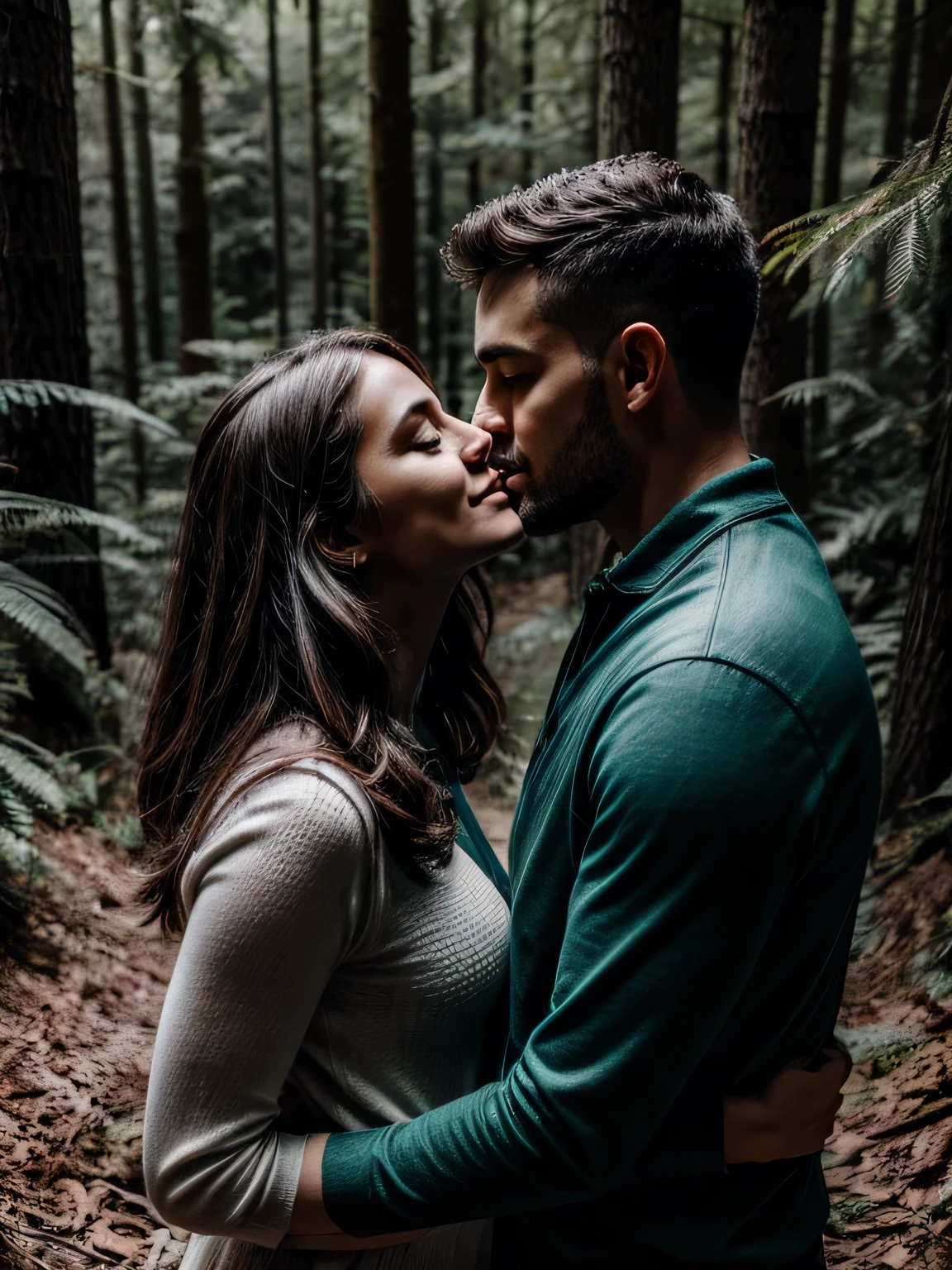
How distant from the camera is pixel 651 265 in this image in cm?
185

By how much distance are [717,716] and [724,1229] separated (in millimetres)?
919

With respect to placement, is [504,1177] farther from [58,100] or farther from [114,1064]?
[58,100]

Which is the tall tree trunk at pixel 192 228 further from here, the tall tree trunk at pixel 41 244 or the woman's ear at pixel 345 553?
the woman's ear at pixel 345 553

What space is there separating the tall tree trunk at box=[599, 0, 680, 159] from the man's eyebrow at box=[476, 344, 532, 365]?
4373 millimetres

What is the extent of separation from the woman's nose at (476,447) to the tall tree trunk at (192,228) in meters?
8.78

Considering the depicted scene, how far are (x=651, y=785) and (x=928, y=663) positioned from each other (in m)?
3.39

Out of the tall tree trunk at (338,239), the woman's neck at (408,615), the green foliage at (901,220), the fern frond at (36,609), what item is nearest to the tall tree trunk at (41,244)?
the fern frond at (36,609)

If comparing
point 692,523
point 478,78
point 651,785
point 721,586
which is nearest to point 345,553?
point 692,523

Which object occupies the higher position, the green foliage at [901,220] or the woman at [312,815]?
the green foliage at [901,220]

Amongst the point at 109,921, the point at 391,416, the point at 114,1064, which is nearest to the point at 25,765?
the point at 109,921

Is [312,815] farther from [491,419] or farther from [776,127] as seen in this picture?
[776,127]

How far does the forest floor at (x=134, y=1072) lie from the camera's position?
2.85 meters

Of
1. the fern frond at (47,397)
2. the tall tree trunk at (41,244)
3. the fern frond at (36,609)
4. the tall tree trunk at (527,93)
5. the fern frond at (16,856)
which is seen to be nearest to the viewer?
the fern frond at (36,609)

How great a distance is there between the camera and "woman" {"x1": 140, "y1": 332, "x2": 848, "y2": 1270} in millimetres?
1623
